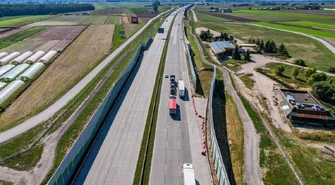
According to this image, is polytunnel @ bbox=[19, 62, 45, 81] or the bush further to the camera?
the bush

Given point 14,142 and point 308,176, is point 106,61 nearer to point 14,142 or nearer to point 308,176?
point 14,142

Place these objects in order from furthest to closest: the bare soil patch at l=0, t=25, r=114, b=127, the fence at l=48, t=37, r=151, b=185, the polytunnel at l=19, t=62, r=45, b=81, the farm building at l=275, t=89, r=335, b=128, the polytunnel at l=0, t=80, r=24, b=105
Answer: the polytunnel at l=19, t=62, r=45, b=81
the polytunnel at l=0, t=80, r=24, b=105
the bare soil patch at l=0, t=25, r=114, b=127
the farm building at l=275, t=89, r=335, b=128
the fence at l=48, t=37, r=151, b=185

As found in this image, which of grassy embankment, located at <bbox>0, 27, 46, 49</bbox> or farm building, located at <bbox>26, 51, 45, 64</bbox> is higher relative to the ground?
grassy embankment, located at <bbox>0, 27, 46, 49</bbox>

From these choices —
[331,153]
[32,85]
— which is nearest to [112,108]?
[32,85]

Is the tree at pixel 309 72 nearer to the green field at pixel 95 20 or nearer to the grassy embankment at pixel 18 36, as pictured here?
the grassy embankment at pixel 18 36

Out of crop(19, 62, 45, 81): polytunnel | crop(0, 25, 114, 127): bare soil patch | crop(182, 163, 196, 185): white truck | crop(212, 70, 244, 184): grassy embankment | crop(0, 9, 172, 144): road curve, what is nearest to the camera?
crop(182, 163, 196, 185): white truck

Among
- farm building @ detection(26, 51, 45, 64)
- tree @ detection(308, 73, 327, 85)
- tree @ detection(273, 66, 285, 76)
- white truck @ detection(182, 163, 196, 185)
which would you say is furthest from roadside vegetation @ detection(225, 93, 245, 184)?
farm building @ detection(26, 51, 45, 64)

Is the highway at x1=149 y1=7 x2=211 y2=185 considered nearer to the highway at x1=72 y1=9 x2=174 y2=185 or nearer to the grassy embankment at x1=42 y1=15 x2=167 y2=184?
the highway at x1=72 y1=9 x2=174 y2=185
